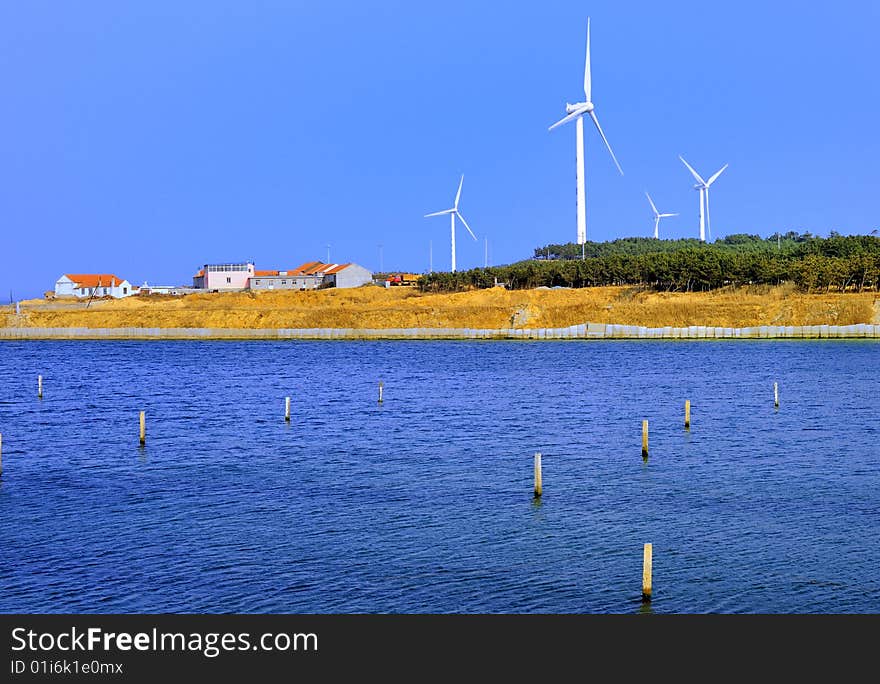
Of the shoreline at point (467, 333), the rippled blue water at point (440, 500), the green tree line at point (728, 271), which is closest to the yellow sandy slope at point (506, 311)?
the green tree line at point (728, 271)

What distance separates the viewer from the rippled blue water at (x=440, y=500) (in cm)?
2856

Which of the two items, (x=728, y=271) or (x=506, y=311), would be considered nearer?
(x=506, y=311)

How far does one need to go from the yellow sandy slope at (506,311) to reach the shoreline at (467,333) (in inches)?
234

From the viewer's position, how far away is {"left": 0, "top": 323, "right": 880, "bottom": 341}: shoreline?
5591 inches

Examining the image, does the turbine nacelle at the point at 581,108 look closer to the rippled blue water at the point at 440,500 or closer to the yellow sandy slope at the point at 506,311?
the yellow sandy slope at the point at 506,311

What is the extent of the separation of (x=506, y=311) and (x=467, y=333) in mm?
13411

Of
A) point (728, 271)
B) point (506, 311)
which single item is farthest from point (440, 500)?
point (728, 271)

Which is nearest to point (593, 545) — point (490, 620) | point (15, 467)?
point (490, 620)

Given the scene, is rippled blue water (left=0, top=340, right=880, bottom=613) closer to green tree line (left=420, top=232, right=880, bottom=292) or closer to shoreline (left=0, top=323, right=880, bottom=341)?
shoreline (left=0, top=323, right=880, bottom=341)

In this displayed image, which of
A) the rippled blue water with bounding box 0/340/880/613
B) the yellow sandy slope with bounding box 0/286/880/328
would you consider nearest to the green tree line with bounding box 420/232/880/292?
the yellow sandy slope with bounding box 0/286/880/328

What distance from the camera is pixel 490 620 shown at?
2594 cm

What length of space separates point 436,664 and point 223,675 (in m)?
A: 4.02

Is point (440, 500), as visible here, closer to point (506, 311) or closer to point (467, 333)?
point (467, 333)

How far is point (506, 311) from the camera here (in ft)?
542
